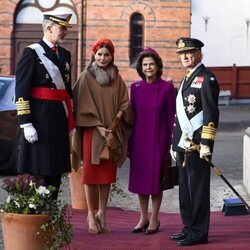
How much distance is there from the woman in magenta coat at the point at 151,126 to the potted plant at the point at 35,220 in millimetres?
1378

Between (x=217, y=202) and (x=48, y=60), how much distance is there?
4199 millimetres

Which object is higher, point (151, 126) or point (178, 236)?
point (151, 126)

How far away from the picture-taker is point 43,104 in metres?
6.76

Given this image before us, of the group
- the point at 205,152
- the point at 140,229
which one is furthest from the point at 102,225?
the point at 205,152

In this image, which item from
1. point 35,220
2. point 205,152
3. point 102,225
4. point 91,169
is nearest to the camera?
point 35,220

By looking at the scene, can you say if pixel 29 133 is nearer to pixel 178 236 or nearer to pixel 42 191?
pixel 42 191

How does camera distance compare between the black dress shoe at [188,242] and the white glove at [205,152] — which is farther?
the black dress shoe at [188,242]

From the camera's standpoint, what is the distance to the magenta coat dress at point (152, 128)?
7.36 meters

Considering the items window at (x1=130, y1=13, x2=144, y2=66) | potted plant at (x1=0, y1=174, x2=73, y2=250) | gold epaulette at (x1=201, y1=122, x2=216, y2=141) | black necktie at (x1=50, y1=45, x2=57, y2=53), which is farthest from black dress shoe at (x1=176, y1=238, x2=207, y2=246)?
window at (x1=130, y1=13, x2=144, y2=66)

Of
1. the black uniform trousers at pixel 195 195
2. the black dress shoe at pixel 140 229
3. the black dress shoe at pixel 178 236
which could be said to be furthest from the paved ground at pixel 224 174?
the black uniform trousers at pixel 195 195

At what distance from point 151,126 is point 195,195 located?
930 millimetres

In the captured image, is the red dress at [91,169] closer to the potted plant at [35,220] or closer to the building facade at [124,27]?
the potted plant at [35,220]

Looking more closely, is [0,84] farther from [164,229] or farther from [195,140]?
[195,140]

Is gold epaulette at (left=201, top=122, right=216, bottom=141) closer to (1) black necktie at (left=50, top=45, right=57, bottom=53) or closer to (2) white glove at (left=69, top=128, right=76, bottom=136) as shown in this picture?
(2) white glove at (left=69, top=128, right=76, bottom=136)
